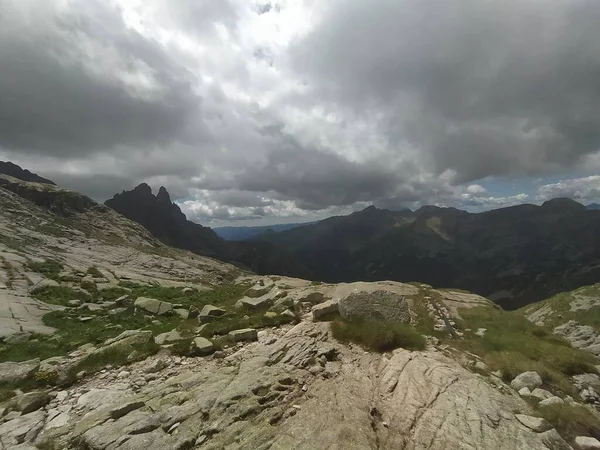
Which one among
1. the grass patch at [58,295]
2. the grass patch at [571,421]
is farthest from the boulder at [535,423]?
the grass patch at [58,295]

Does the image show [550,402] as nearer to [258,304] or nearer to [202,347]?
[202,347]

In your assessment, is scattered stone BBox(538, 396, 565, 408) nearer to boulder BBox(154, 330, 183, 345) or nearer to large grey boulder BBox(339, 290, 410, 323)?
large grey boulder BBox(339, 290, 410, 323)

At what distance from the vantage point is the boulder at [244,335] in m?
22.3

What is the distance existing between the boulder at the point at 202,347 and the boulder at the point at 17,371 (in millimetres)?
8357

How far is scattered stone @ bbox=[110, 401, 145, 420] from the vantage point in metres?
13.5

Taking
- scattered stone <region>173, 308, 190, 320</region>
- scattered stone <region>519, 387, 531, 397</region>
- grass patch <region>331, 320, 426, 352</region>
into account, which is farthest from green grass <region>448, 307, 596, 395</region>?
scattered stone <region>173, 308, 190, 320</region>

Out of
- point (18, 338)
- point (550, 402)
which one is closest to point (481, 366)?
point (550, 402)

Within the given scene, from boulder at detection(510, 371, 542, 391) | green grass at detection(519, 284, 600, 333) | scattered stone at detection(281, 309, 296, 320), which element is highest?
scattered stone at detection(281, 309, 296, 320)

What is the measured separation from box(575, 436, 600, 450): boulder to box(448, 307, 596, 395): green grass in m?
5.20

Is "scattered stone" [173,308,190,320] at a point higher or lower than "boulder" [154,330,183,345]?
lower

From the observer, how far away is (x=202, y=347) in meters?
20.0

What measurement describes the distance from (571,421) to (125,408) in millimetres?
19135

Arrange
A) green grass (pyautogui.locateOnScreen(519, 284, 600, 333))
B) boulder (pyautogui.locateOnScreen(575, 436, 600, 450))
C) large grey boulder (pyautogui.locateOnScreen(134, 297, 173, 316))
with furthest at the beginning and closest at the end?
1. green grass (pyautogui.locateOnScreen(519, 284, 600, 333))
2. large grey boulder (pyautogui.locateOnScreen(134, 297, 173, 316))
3. boulder (pyautogui.locateOnScreen(575, 436, 600, 450))

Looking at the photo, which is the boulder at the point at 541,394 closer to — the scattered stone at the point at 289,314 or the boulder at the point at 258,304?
the scattered stone at the point at 289,314
